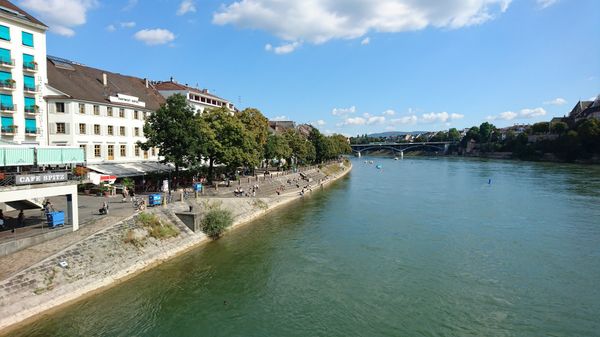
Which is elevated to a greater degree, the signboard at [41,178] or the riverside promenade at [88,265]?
the signboard at [41,178]

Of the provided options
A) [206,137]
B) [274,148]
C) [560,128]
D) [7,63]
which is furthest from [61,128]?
[560,128]

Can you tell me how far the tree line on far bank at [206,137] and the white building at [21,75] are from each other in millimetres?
8853

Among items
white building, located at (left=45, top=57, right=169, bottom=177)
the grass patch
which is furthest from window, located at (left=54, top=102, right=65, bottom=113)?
the grass patch

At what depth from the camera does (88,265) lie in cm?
2006

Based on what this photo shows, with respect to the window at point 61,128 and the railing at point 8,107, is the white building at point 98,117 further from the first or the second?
the railing at point 8,107

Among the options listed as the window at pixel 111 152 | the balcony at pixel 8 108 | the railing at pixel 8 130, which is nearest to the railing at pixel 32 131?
the railing at pixel 8 130

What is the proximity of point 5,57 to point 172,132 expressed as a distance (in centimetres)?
1334

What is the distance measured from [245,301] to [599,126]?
125 meters

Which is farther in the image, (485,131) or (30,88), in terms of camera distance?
(485,131)

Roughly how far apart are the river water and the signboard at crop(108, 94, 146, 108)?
21.0 m

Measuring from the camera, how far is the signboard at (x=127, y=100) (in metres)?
42.7

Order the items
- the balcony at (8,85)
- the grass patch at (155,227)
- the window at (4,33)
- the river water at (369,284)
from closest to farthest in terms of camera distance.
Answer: the river water at (369,284)
the grass patch at (155,227)
the window at (4,33)
the balcony at (8,85)

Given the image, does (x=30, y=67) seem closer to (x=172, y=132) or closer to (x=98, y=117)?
(x=98, y=117)

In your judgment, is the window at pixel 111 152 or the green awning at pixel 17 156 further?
the window at pixel 111 152
